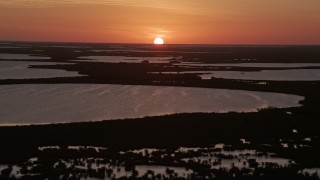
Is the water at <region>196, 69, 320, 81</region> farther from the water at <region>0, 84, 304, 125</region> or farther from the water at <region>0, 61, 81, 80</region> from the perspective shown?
the water at <region>0, 61, 81, 80</region>

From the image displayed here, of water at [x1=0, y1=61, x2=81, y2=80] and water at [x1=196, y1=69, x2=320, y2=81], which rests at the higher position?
water at [x1=0, y1=61, x2=81, y2=80]

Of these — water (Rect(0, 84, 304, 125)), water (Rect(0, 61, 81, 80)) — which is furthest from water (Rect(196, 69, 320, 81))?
water (Rect(0, 61, 81, 80))

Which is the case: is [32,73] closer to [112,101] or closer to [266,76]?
[112,101]

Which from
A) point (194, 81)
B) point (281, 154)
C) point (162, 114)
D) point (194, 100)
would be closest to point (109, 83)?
point (194, 81)

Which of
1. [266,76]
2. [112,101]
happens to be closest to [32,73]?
[112,101]

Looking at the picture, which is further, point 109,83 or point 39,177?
point 109,83

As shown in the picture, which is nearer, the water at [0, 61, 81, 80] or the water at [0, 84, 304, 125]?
the water at [0, 84, 304, 125]

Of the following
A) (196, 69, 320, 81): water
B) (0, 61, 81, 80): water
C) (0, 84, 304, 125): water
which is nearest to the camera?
(0, 84, 304, 125): water

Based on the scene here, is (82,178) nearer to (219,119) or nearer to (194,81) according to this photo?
(219,119)

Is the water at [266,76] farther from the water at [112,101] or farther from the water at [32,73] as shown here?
the water at [32,73]
